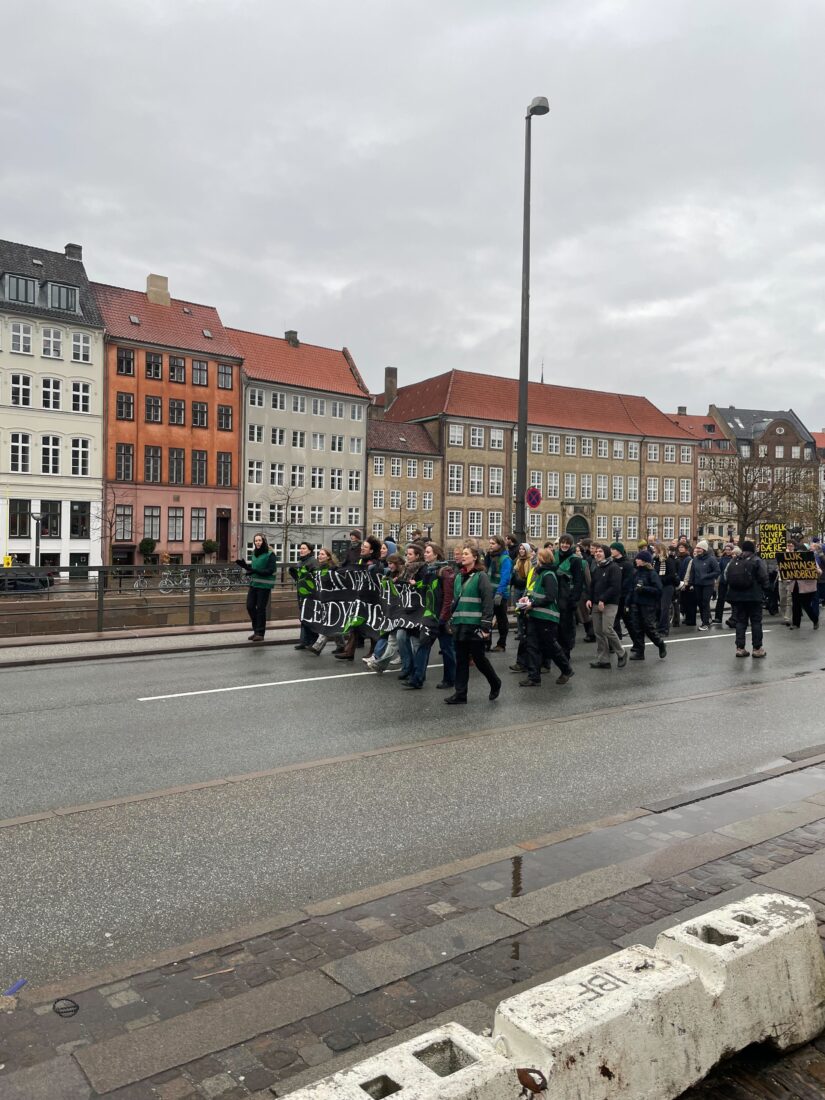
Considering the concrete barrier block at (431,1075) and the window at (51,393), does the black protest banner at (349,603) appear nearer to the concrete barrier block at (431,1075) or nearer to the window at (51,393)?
the concrete barrier block at (431,1075)

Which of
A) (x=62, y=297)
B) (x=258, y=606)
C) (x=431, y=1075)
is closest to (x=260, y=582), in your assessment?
(x=258, y=606)

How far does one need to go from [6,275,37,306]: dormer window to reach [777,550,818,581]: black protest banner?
151 ft

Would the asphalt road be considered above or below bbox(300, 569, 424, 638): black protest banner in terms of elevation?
below

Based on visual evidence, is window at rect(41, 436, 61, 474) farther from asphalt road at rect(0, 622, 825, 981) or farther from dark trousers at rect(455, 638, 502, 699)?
dark trousers at rect(455, 638, 502, 699)

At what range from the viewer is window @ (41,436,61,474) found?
5356cm

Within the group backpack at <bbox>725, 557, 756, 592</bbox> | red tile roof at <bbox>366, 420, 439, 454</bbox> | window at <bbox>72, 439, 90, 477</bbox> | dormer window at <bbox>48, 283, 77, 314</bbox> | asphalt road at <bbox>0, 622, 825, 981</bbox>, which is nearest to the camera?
asphalt road at <bbox>0, 622, 825, 981</bbox>

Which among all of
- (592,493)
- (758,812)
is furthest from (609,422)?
(758,812)

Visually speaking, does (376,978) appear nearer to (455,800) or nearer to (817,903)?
(817,903)

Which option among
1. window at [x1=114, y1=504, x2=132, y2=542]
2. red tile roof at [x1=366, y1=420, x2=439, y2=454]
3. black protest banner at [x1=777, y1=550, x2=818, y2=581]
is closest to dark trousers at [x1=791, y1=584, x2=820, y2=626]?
black protest banner at [x1=777, y1=550, x2=818, y2=581]

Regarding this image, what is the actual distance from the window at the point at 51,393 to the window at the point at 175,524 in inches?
357

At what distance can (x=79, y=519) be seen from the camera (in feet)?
179

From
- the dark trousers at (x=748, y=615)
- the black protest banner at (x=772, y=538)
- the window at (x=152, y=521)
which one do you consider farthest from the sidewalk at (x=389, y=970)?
the window at (x=152, y=521)

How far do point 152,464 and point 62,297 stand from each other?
35.1 ft

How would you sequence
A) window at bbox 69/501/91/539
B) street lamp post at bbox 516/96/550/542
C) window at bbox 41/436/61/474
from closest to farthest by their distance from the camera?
street lamp post at bbox 516/96/550/542 → window at bbox 41/436/61/474 → window at bbox 69/501/91/539
